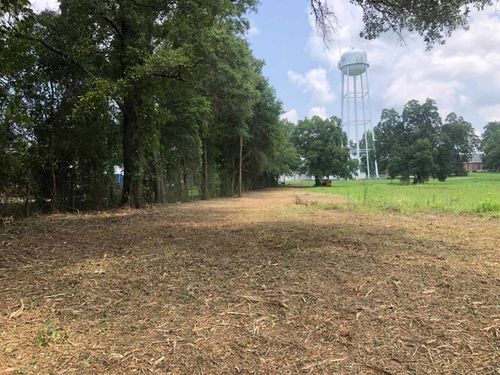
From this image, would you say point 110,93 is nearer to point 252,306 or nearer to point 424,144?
point 252,306

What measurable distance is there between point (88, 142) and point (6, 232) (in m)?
4.89

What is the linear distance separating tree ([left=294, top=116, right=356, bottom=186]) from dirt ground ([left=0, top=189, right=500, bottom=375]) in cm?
4972

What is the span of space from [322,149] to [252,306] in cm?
5352

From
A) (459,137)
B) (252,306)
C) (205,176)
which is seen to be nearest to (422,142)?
(459,137)

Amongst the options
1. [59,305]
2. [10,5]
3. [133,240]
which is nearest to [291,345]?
[59,305]

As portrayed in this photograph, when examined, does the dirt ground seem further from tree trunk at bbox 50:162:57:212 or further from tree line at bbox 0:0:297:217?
tree trunk at bbox 50:162:57:212

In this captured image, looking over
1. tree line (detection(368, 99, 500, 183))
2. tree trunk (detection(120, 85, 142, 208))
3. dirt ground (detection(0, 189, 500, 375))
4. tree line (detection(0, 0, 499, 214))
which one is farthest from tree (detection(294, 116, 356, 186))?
dirt ground (detection(0, 189, 500, 375))

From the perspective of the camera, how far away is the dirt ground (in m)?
2.62

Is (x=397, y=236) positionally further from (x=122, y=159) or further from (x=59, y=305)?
(x=122, y=159)

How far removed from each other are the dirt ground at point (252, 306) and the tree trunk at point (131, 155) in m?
6.36

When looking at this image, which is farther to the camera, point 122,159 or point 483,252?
point 122,159

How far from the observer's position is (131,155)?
493 inches

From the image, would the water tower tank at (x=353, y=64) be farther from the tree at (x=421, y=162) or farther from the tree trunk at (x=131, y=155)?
the tree trunk at (x=131, y=155)

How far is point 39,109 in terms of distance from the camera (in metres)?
10.8
